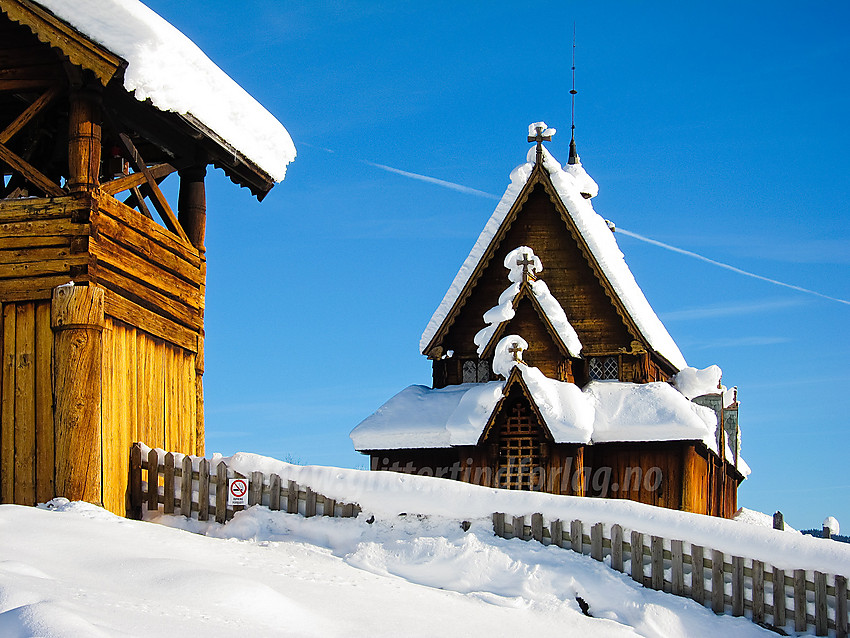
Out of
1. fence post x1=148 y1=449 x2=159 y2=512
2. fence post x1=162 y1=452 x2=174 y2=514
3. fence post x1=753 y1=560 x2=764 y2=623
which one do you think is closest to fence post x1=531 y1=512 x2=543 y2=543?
fence post x1=753 y1=560 x2=764 y2=623

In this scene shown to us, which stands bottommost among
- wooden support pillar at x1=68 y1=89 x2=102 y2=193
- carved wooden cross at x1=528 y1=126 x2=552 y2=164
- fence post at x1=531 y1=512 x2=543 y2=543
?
fence post at x1=531 y1=512 x2=543 y2=543

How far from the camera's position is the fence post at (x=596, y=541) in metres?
14.1

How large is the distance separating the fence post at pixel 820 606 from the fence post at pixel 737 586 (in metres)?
0.86

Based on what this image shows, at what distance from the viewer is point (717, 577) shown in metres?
13.6

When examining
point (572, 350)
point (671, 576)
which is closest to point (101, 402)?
point (671, 576)

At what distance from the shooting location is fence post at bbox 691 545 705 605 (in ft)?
44.8

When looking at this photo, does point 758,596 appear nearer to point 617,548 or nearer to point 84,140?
point 617,548

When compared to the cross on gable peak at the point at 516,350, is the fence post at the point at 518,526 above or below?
below

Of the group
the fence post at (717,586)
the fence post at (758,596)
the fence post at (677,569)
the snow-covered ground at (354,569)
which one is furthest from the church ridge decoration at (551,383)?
the fence post at (758,596)

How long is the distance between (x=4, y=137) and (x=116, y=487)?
5.00 metres

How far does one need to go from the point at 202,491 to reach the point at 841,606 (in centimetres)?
830

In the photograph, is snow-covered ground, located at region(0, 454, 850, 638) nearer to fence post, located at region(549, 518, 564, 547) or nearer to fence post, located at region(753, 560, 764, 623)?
fence post, located at region(549, 518, 564, 547)

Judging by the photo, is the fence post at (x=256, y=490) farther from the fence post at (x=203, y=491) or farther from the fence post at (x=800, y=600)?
the fence post at (x=800, y=600)

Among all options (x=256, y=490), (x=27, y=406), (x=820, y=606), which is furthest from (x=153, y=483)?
(x=820, y=606)
